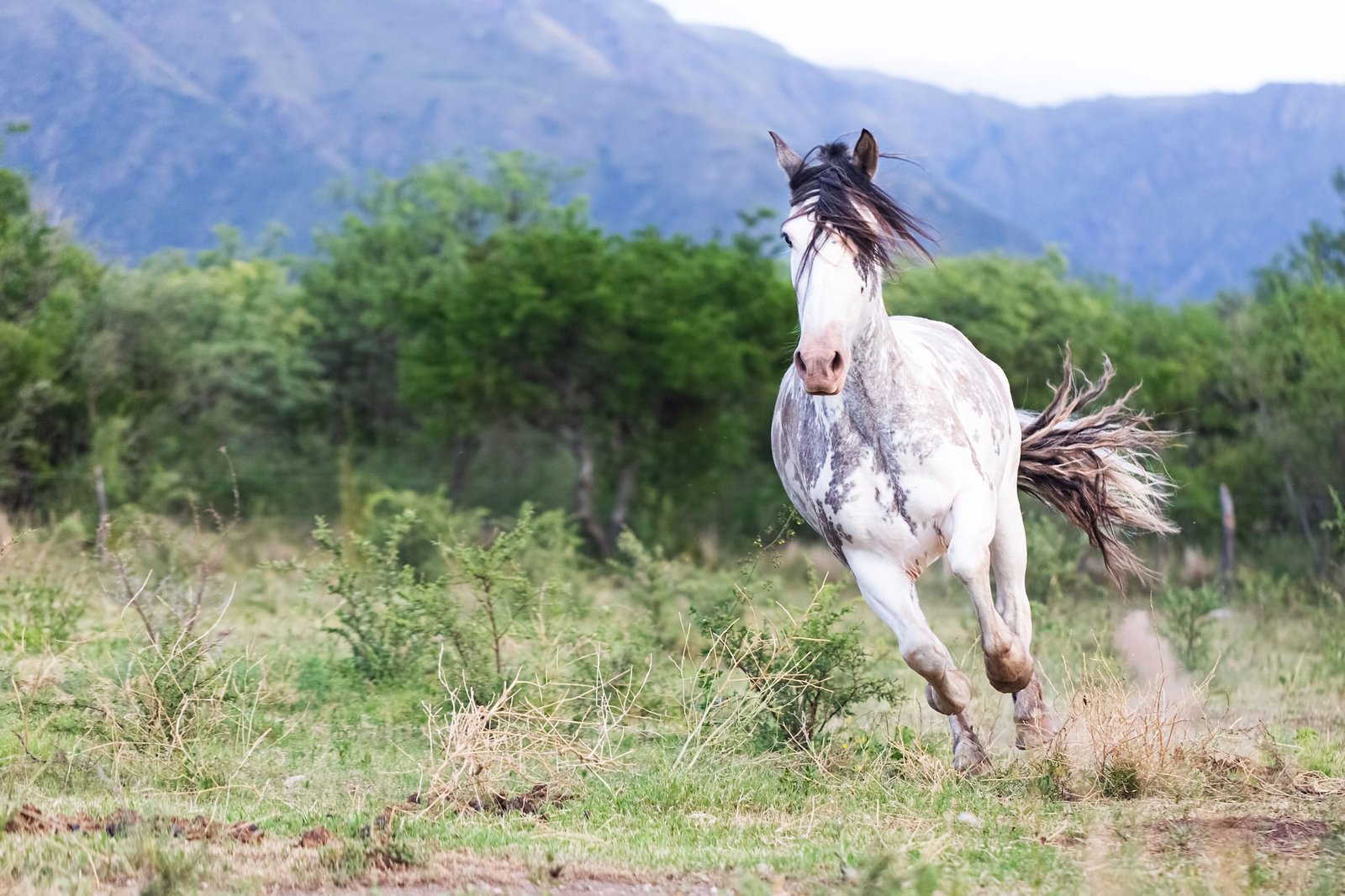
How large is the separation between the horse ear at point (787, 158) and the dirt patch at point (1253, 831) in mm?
2831

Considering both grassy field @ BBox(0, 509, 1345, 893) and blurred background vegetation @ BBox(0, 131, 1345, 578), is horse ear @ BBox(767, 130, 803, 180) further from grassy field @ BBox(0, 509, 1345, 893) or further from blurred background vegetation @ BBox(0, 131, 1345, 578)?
blurred background vegetation @ BBox(0, 131, 1345, 578)

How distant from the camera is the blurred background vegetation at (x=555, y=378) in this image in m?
20.1

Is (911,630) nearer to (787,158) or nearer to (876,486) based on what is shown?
(876,486)

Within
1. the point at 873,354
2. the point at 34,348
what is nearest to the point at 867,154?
the point at 873,354

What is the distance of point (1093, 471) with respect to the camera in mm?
7004

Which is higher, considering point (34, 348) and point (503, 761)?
point (503, 761)

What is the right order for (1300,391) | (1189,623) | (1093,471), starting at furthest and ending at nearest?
(1300,391), (1189,623), (1093,471)

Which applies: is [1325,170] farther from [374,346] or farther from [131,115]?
[374,346]

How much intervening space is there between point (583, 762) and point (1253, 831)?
7.94 ft

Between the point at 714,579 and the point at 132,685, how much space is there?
19.2 feet

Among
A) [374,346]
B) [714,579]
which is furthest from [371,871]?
[374,346]

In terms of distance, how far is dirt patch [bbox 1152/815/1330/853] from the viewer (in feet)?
14.1

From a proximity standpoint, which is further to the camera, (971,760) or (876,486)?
(971,760)

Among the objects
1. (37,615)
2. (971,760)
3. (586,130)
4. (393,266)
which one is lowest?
(37,615)
